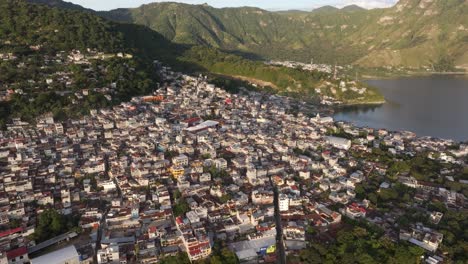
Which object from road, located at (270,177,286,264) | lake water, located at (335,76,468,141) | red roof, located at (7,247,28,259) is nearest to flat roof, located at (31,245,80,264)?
red roof, located at (7,247,28,259)

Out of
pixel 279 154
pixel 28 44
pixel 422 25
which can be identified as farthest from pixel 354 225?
pixel 422 25

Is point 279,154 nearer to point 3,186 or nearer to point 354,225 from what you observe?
point 354,225

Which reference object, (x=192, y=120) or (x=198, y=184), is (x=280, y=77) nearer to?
(x=192, y=120)

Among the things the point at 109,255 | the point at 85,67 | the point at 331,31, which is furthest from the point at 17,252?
the point at 331,31

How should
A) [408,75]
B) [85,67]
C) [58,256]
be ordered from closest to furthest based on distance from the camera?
[58,256], [85,67], [408,75]

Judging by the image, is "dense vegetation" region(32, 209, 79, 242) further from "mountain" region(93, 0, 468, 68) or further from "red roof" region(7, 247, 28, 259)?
"mountain" region(93, 0, 468, 68)
